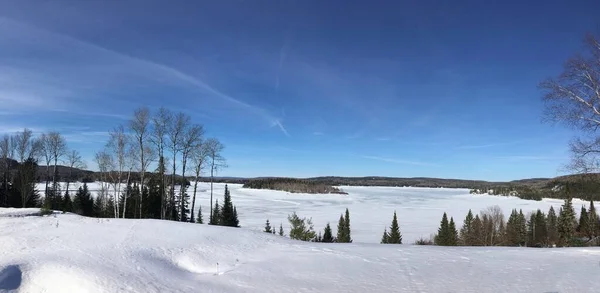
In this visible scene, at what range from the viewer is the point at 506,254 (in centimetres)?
953

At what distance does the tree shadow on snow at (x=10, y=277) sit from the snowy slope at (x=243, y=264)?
0.02 meters

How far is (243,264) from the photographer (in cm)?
801

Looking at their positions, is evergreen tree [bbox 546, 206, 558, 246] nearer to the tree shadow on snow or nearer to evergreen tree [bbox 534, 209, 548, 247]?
evergreen tree [bbox 534, 209, 548, 247]

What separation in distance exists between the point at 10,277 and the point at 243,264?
14.4 ft

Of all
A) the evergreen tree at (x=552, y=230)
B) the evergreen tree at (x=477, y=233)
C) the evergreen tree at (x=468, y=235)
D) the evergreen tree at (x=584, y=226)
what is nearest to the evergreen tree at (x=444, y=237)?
the evergreen tree at (x=468, y=235)

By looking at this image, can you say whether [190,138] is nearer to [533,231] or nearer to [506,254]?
[506,254]

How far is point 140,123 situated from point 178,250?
16.3 metres

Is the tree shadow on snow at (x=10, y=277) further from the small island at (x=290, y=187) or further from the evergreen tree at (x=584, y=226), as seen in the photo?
the small island at (x=290, y=187)

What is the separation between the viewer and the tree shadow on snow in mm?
6121

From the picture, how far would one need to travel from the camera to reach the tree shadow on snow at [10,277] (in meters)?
6.12

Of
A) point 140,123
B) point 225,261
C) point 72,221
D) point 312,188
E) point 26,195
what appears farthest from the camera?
point 312,188


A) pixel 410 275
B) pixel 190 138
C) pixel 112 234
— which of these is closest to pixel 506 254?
pixel 410 275

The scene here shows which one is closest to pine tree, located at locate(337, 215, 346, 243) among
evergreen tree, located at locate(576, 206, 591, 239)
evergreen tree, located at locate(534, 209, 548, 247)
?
evergreen tree, located at locate(534, 209, 548, 247)

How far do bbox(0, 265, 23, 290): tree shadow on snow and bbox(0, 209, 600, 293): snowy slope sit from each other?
0.05 ft
